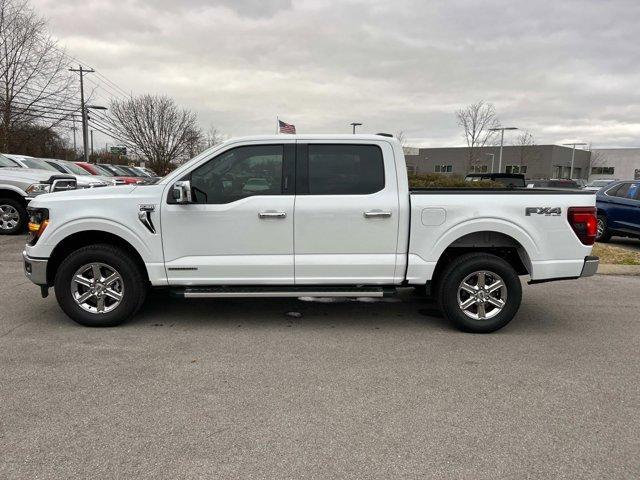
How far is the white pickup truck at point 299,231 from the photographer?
4637mm

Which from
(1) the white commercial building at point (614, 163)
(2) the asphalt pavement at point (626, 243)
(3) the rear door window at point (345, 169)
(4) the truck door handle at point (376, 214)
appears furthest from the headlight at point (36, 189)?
(1) the white commercial building at point (614, 163)

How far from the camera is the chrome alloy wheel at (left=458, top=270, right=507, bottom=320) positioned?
482cm

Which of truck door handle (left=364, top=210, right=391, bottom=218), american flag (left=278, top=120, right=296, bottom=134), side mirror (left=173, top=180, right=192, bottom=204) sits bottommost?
truck door handle (left=364, top=210, right=391, bottom=218)

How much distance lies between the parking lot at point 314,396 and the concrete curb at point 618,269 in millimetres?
3209

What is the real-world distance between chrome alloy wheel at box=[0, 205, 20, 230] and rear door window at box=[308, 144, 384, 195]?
929cm

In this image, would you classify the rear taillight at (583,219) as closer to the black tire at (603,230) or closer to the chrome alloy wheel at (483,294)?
the chrome alloy wheel at (483,294)

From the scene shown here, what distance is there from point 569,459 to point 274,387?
78.5 inches

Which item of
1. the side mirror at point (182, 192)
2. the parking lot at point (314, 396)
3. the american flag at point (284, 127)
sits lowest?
the parking lot at point (314, 396)

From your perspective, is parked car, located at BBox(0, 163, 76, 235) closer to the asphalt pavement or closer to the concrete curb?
the concrete curb

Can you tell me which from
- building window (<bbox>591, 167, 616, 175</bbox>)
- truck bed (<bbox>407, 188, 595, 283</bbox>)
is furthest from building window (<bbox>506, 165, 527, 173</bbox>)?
truck bed (<bbox>407, 188, 595, 283</bbox>)

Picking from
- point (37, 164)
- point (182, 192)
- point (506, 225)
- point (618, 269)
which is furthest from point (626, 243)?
point (37, 164)

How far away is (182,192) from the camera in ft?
14.5

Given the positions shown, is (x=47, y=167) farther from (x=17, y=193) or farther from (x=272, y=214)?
(x=272, y=214)

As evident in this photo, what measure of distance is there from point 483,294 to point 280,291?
2072 mm
